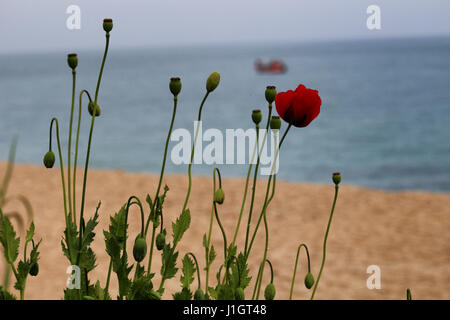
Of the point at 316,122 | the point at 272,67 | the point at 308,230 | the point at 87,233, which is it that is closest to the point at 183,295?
the point at 87,233

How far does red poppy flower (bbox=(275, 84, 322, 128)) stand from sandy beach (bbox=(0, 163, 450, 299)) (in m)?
3.22

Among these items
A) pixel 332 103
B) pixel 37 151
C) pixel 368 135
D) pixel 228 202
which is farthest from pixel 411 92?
pixel 228 202

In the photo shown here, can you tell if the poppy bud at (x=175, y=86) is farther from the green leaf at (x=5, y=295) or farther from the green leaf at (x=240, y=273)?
Result: the green leaf at (x=5, y=295)

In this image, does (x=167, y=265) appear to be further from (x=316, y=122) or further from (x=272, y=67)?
(x=272, y=67)

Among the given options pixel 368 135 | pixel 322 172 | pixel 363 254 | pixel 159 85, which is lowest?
pixel 363 254

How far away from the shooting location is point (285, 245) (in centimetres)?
538

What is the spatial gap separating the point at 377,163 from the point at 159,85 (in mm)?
30899

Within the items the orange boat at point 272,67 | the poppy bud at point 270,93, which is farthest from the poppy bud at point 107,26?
the orange boat at point 272,67

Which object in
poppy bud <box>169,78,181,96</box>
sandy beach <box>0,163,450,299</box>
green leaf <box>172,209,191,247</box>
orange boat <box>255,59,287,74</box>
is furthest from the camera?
orange boat <box>255,59,287,74</box>

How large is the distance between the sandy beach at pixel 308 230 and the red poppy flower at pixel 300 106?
127 inches

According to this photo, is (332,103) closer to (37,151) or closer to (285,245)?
(37,151)

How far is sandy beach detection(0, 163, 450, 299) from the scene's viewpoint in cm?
445

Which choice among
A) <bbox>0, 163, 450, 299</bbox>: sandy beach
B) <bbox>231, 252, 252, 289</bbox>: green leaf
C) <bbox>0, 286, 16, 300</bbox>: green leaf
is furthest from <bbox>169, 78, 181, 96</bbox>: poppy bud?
<bbox>0, 163, 450, 299</bbox>: sandy beach

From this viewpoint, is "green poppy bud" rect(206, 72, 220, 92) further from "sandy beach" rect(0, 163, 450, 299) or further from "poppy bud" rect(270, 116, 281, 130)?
"sandy beach" rect(0, 163, 450, 299)
